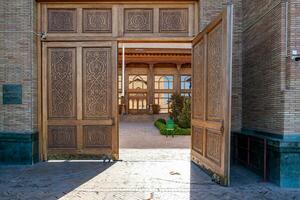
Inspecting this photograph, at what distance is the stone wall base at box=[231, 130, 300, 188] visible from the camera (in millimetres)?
4906

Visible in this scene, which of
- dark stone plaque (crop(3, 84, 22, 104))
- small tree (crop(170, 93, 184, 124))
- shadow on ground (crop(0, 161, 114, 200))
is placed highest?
dark stone plaque (crop(3, 84, 22, 104))

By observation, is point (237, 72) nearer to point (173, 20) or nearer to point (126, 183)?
point (173, 20)

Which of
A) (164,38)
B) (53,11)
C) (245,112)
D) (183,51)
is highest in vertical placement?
(183,51)

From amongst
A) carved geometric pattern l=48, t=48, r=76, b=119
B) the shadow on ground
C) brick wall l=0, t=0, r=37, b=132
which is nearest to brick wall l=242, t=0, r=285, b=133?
the shadow on ground

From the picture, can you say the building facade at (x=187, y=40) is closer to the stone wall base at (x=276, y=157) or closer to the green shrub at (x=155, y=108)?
the stone wall base at (x=276, y=157)

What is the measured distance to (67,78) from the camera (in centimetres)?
711

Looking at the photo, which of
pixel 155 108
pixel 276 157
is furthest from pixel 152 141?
pixel 155 108

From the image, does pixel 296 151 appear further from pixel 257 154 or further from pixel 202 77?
pixel 202 77

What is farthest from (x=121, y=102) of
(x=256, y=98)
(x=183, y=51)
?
(x=256, y=98)

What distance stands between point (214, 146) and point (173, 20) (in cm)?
328

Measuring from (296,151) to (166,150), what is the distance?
4599 mm

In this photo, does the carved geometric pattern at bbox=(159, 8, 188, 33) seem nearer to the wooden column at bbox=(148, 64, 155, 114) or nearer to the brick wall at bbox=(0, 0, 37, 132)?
the brick wall at bbox=(0, 0, 37, 132)

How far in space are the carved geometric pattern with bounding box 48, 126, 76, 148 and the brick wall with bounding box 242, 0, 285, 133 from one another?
4.21 metres

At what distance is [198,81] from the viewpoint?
6.76 metres
